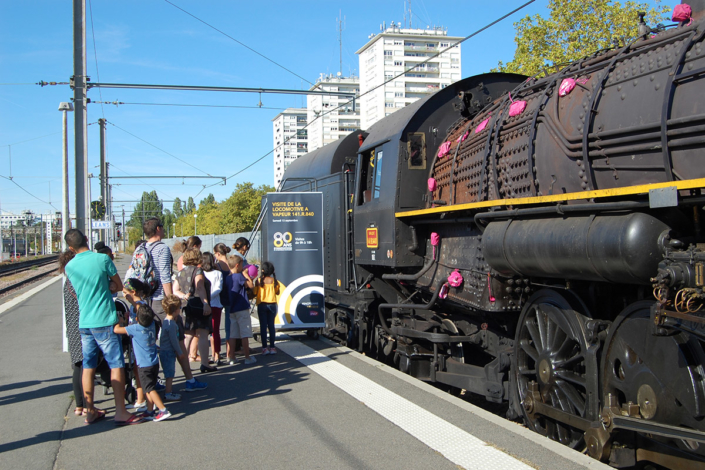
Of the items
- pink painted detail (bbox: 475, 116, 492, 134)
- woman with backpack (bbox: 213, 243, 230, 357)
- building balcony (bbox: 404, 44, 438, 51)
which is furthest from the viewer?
building balcony (bbox: 404, 44, 438, 51)

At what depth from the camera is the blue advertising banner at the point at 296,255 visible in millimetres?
9352

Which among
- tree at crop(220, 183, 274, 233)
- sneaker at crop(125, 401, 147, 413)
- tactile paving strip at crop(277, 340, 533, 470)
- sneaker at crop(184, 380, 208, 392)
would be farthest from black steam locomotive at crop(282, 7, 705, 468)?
tree at crop(220, 183, 274, 233)

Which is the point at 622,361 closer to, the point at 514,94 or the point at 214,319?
the point at 514,94

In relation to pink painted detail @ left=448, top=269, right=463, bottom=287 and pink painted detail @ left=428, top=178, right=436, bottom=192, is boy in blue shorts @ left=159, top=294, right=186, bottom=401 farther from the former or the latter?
pink painted detail @ left=428, top=178, right=436, bottom=192

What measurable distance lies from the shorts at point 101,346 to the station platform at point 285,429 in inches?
23.5

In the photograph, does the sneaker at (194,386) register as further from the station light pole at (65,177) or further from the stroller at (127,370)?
the station light pole at (65,177)

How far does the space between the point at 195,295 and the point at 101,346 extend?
1.96 metres

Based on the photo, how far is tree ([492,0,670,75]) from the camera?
48.7ft

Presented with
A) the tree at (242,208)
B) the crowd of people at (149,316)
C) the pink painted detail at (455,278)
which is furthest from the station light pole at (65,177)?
the tree at (242,208)

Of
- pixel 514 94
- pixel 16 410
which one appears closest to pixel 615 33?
pixel 514 94

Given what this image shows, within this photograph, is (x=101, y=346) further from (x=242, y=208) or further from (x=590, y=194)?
(x=242, y=208)

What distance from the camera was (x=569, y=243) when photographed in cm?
399

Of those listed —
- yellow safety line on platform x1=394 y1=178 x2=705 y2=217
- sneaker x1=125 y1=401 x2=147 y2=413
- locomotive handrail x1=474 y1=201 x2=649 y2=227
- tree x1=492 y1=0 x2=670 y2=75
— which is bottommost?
sneaker x1=125 y1=401 x2=147 y2=413

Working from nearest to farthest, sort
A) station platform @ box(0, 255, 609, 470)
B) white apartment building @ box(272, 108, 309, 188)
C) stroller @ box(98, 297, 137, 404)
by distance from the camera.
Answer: station platform @ box(0, 255, 609, 470) < stroller @ box(98, 297, 137, 404) < white apartment building @ box(272, 108, 309, 188)
